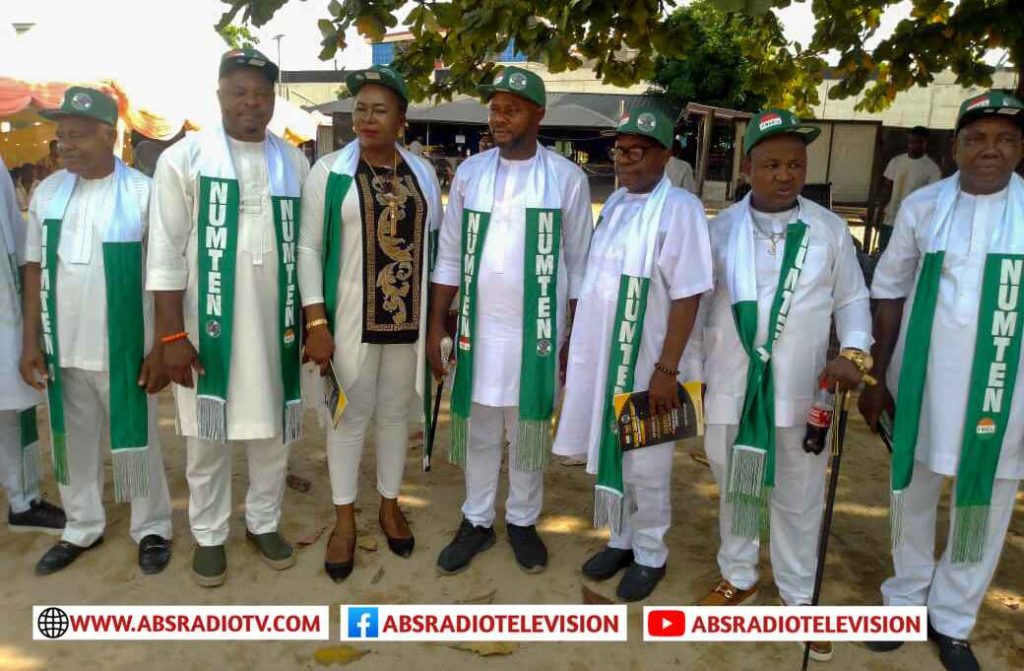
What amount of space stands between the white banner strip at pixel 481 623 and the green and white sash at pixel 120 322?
4.01 feet

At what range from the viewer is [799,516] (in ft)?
10.00

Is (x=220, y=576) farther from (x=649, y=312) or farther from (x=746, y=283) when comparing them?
(x=746, y=283)

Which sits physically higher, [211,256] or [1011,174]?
[1011,174]

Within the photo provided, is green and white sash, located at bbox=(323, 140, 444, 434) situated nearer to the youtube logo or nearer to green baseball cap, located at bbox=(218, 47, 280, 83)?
green baseball cap, located at bbox=(218, 47, 280, 83)

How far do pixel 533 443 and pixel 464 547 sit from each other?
64 cm

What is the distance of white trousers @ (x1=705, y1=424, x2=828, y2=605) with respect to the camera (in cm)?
300

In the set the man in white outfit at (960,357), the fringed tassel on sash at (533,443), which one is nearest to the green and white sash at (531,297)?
the fringed tassel on sash at (533,443)

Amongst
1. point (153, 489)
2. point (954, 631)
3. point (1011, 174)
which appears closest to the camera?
point (1011, 174)

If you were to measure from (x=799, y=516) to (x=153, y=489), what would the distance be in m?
2.90

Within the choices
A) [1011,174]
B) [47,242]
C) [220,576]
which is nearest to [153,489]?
[220,576]

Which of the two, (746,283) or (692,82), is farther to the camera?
(692,82)

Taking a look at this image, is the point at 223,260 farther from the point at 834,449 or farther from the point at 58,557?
the point at 834,449

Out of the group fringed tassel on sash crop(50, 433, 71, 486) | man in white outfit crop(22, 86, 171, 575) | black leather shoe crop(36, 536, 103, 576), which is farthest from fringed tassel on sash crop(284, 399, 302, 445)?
black leather shoe crop(36, 536, 103, 576)

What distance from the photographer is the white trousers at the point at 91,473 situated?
3439 millimetres
